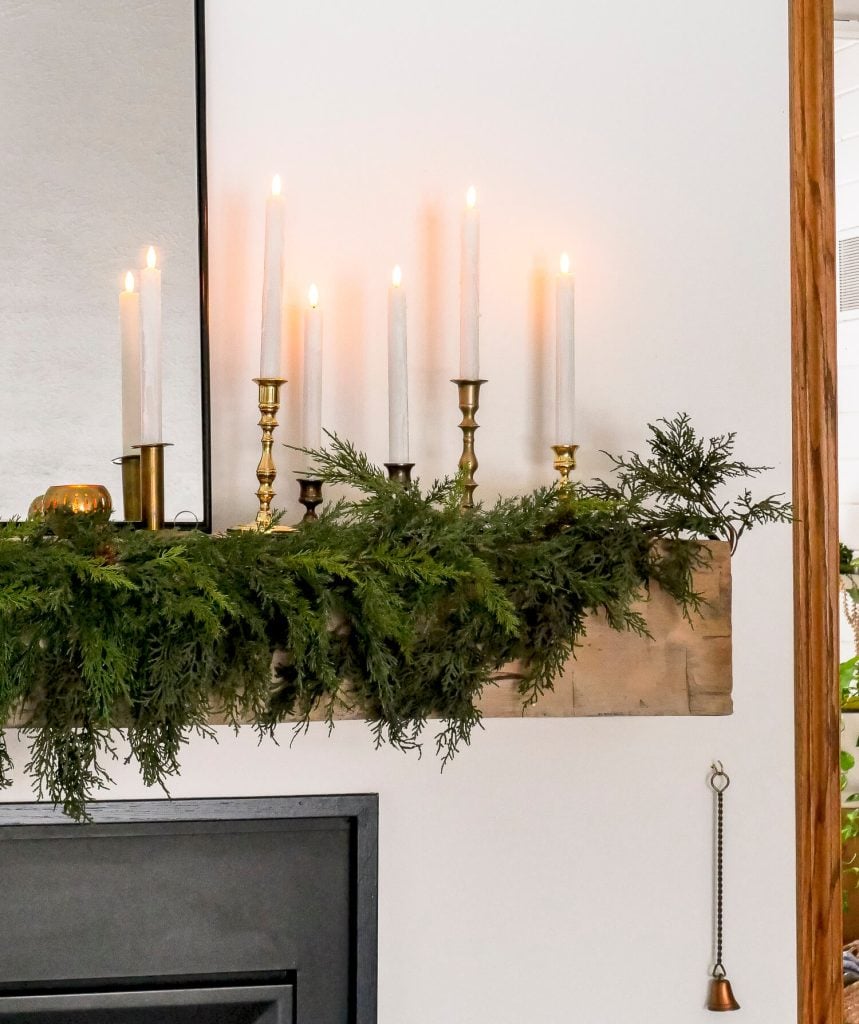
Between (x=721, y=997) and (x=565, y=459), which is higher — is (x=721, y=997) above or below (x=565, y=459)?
below

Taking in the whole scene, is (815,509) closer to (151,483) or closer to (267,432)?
(267,432)

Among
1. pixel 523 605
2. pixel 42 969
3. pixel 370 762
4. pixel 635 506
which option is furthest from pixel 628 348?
pixel 42 969

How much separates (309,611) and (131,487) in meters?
0.27

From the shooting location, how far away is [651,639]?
0.98 meters

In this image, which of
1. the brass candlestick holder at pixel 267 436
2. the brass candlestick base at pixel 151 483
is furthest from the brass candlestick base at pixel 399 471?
the brass candlestick base at pixel 151 483

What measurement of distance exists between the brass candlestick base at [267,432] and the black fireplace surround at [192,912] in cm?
36

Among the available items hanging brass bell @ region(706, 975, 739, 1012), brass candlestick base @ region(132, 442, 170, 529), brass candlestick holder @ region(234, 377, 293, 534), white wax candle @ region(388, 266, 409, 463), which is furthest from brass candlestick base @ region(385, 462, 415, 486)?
hanging brass bell @ region(706, 975, 739, 1012)

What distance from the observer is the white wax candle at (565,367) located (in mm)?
1100

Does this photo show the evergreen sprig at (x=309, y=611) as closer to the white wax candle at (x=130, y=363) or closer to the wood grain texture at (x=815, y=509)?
the white wax candle at (x=130, y=363)

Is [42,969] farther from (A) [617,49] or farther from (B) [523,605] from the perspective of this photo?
(A) [617,49]

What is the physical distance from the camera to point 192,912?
3.76 feet

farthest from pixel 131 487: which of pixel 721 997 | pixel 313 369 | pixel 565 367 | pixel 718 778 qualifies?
pixel 721 997

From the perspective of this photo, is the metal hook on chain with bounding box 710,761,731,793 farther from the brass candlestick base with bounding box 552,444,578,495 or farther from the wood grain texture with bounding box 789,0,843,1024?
the brass candlestick base with bounding box 552,444,578,495

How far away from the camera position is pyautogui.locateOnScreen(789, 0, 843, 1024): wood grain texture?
1.25 m
